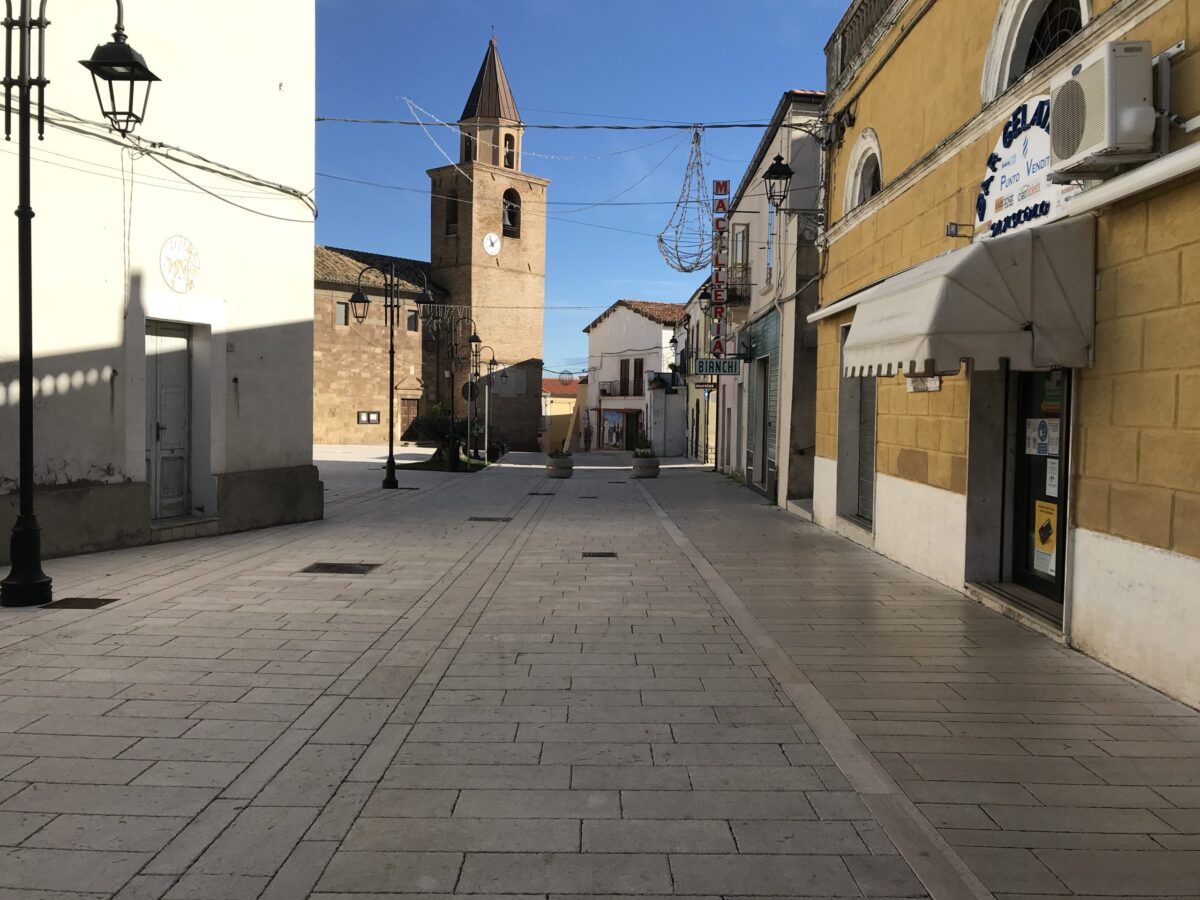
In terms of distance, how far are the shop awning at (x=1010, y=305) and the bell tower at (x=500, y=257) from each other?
45.4 metres

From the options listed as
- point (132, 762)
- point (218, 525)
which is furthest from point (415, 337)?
point (132, 762)

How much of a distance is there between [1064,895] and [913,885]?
472 millimetres

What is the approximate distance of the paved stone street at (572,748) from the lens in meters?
3.21

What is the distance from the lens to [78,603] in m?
7.43

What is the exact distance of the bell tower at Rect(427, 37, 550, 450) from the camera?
168 feet

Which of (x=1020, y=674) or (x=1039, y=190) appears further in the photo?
(x=1039, y=190)

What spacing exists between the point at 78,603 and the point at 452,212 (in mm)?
47697

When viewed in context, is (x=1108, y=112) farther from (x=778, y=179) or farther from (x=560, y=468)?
(x=560, y=468)

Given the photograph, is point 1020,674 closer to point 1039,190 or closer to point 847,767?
point 847,767

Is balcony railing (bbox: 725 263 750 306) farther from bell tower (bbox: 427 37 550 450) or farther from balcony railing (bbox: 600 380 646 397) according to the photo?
balcony railing (bbox: 600 380 646 397)

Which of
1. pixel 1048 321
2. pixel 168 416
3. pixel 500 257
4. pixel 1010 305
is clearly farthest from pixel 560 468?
pixel 500 257

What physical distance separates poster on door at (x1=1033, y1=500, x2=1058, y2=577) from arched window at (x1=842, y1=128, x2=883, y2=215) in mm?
5542

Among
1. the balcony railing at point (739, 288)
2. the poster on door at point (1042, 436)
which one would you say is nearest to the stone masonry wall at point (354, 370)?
the balcony railing at point (739, 288)

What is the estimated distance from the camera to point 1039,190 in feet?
22.5
